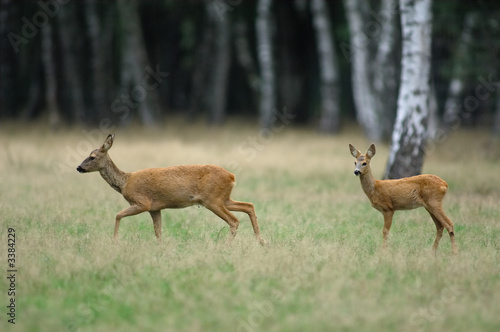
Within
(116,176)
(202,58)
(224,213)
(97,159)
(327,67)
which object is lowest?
(202,58)

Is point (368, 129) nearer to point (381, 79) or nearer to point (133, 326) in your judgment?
point (381, 79)

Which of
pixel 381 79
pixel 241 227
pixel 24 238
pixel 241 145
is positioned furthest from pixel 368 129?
pixel 24 238

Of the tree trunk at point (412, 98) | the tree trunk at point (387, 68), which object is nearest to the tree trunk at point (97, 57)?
the tree trunk at point (387, 68)

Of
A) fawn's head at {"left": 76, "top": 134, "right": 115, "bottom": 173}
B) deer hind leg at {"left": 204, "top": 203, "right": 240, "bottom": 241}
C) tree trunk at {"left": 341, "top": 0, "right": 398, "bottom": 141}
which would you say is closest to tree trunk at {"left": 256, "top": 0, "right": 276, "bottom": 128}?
tree trunk at {"left": 341, "top": 0, "right": 398, "bottom": 141}

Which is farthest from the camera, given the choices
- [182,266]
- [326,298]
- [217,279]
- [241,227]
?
[241,227]

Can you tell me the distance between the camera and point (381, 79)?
21.0m

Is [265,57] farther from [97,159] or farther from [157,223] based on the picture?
[157,223]

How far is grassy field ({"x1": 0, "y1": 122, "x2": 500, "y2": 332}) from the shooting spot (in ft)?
18.8

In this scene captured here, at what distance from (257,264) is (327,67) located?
680 inches

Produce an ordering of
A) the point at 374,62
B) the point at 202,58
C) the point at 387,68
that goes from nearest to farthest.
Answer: the point at 387,68 < the point at 374,62 < the point at 202,58

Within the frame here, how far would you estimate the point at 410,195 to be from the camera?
26.9 ft

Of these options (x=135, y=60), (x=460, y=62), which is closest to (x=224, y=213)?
(x=460, y=62)

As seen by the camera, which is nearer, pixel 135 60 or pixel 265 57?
pixel 265 57

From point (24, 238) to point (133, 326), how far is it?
10.6 ft
